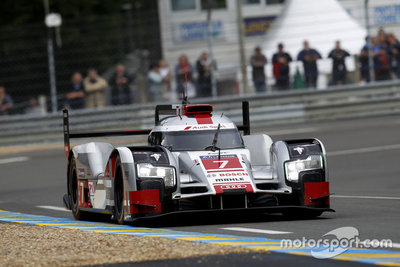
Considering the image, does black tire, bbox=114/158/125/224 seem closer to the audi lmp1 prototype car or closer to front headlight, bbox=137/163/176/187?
the audi lmp1 prototype car

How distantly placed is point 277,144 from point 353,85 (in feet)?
46.5

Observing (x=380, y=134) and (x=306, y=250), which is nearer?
(x=306, y=250)

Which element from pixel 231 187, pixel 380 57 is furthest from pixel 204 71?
pixel 231 187

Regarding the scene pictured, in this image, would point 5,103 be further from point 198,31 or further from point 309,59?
point 309,59

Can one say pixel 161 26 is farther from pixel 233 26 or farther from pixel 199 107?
pixel 199 107

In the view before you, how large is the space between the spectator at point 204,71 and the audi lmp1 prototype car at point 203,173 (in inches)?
461

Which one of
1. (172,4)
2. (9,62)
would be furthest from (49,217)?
(172,4)

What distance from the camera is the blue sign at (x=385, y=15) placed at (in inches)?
960

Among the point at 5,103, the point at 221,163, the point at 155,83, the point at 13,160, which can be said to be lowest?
the point at 13,160

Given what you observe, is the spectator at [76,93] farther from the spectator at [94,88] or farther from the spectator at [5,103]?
the spectator at [5,103]

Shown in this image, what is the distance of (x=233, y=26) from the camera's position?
24578 mm

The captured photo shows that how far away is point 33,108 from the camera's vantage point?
24.1m

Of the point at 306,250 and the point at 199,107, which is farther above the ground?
the point at 199,107

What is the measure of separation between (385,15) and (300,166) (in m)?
14.7
